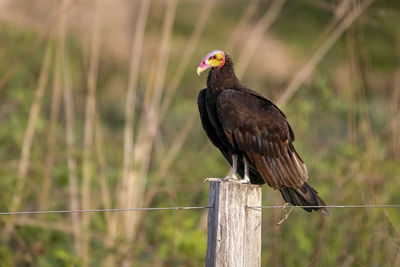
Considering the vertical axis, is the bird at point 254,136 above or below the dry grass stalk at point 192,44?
below

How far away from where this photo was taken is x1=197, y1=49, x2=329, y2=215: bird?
113 inches

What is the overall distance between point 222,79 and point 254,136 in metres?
0.37

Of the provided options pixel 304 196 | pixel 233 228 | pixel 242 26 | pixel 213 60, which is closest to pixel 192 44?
pixel 242 26

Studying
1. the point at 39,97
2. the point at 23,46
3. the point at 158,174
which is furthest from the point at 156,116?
the point at 23,46

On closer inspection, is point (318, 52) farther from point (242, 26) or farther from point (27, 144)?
point (27, 144)

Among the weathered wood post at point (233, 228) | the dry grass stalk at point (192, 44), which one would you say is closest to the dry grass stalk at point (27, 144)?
the dry grass stalk at point (192, 44)

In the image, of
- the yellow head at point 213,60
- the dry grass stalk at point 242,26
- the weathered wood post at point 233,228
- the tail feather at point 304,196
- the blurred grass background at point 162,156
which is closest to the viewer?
the weathered wood post at point 233,228

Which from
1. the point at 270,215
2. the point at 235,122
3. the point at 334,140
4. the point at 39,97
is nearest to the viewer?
the point at 235,122

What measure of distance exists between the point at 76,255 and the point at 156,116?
1.06 metres

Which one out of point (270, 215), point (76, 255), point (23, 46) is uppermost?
point (23, 46)

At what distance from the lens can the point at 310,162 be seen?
4.52m

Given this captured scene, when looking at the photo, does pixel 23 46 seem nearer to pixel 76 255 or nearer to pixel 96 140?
pixel 96 140

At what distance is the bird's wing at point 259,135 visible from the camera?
2.93 m

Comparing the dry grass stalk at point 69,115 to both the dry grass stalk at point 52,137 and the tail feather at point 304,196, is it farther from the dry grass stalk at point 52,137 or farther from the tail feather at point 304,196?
the tail feather at point 304,196
